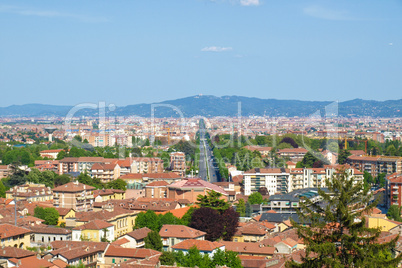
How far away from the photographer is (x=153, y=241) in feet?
59.4

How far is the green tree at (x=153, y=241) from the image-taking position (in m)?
18.0

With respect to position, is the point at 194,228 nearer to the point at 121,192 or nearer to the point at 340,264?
the point at 121,192

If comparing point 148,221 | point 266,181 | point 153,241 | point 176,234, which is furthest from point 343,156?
point 153,241

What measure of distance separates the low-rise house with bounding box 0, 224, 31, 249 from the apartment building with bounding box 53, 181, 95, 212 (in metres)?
7.80

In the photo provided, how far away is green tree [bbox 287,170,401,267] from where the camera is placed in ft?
25.9

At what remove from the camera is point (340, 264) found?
7824 mm

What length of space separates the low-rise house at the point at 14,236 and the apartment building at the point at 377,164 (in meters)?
26.8

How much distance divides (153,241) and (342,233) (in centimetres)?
1064

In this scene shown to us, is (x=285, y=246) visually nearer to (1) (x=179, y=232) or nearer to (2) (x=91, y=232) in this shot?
(1) (x=179, y=232)

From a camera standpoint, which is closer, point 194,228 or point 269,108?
point 194,228

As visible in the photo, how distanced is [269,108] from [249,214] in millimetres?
147982

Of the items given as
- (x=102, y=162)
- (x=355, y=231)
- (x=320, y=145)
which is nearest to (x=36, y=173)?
(x=102, y=162)

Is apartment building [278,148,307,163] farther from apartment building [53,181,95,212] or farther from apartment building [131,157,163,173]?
apartment building [53,181,95,212]

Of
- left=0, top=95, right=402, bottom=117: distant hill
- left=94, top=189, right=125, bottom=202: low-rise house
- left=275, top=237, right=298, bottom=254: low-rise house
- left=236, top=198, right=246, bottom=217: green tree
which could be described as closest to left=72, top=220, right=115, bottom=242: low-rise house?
left=275, top=237, right=298, bottom=254: low-rise house
